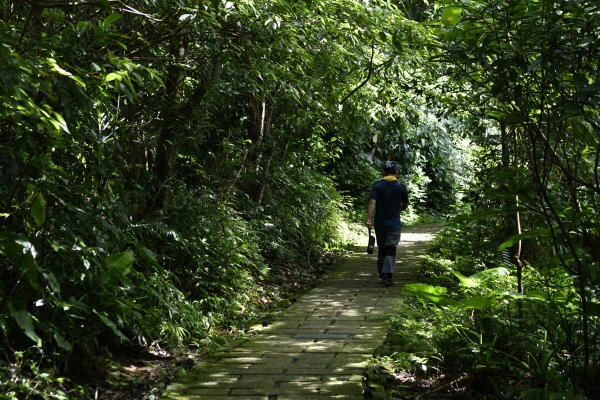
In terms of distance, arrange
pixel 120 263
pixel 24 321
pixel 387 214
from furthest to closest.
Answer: pixel 387 214 < pixel 120 263 < pixel 24 321

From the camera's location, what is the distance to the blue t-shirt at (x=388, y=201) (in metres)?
9.60

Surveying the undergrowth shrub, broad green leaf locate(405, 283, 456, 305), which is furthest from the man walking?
broad green leaf locate(405, 283, 456, 305)

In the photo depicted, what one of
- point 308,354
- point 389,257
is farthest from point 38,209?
point 389,257

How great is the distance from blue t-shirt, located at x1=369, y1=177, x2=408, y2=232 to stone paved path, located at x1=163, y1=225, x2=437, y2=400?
0.88 metres

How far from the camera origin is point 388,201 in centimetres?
966

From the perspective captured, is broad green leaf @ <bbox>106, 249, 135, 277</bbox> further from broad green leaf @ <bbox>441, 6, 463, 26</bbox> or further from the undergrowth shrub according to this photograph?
broad green leaf @ <bbox>441, 6, 463, 26</bbox>

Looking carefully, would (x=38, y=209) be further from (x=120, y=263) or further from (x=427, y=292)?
(x=427, y=292)

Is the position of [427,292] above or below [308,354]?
above

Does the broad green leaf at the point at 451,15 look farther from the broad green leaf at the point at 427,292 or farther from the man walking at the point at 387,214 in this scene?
the man walking at the point at 387,214

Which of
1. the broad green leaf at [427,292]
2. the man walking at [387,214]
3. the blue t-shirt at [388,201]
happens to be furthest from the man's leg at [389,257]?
the broad green leaf at [427,292]

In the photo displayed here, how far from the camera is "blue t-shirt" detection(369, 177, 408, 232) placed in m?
9.60

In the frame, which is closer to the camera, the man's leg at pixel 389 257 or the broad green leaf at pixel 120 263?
the broad green leaf at pixel 120 263

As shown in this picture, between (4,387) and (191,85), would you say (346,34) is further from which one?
(4,387)

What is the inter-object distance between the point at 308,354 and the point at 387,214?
4.03m
